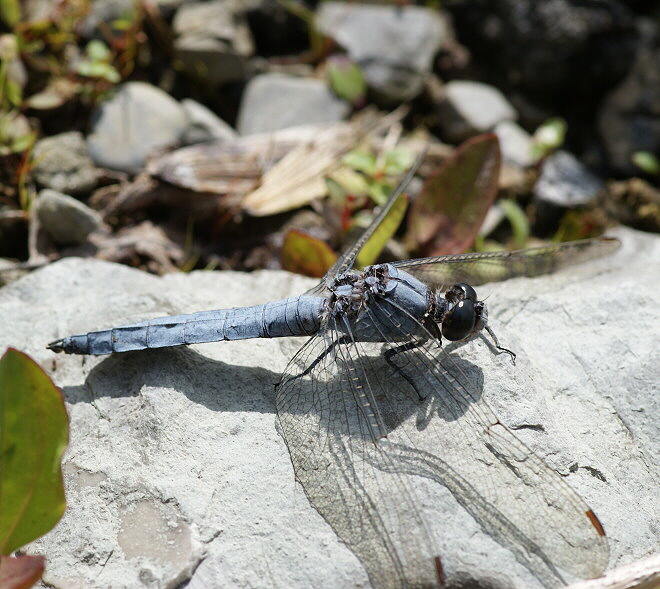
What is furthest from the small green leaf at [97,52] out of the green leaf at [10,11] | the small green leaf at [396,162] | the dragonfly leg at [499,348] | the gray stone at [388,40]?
the dragonfly leg at [499,348]

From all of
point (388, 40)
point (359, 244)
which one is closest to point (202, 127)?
point (388, 40)

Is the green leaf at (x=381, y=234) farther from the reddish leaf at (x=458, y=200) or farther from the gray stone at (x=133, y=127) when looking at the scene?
the gray stone at (x=133, y=127)

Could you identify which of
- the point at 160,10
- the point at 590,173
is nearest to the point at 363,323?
the point at 590,173

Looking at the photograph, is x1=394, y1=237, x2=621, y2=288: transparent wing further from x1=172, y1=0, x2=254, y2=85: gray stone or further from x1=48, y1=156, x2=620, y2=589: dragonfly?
x1=172, y1=0, x2=254, y2=85: gray stone

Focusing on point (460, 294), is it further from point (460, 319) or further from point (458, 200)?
point (458, 200)

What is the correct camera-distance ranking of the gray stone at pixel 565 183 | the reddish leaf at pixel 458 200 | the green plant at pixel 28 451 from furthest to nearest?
the gray stone at pixel 565 183 → the reddish leaf at pixel 458 200 → the green plant at pixel 28 451

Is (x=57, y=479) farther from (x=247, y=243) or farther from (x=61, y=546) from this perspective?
(x=247, y=243)

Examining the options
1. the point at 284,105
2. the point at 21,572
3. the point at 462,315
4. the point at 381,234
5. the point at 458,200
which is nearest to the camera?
the point at 21,572

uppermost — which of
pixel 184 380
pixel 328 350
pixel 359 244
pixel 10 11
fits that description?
pixel 10 11
